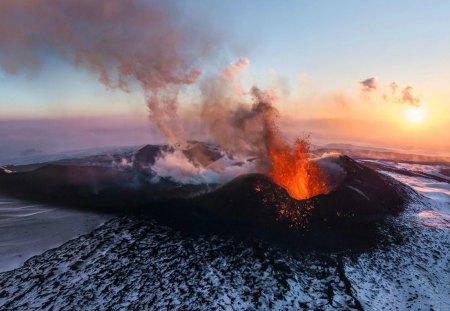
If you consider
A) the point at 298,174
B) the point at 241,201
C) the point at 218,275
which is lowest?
the point at 218,275

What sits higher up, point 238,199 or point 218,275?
point 238,199

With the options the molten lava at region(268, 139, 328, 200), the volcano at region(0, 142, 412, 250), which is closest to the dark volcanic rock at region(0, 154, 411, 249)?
the volcano at region(0, 142, 412, 250)

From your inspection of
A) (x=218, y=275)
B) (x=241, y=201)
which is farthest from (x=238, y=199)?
(x=218, y=275)

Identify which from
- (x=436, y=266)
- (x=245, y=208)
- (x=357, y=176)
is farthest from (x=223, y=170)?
(x=436, y=266)

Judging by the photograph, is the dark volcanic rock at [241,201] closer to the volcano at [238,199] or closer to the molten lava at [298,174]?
the volcano at [238,199]

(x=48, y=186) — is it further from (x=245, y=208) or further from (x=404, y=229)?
(x=404, y=229)

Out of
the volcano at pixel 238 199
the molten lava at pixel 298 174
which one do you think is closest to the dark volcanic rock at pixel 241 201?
the volcano at pixel 238 199

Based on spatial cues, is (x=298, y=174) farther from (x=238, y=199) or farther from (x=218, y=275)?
(x=218, y=275)
